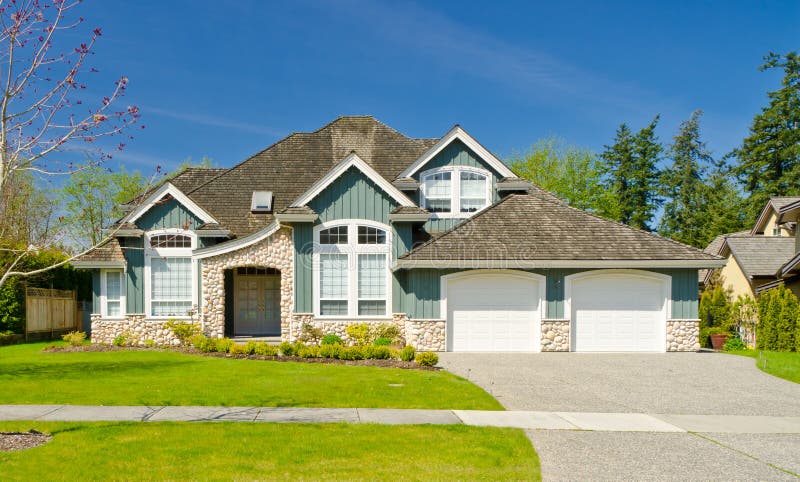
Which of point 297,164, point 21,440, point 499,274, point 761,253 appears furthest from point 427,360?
point 761,253

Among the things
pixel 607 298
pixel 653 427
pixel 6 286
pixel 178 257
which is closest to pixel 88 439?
pixel 653 427

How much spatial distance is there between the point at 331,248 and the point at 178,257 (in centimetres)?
578

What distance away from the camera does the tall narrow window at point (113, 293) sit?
2175 centimetres

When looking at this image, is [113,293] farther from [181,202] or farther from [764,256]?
[764,256]

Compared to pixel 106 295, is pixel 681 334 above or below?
below

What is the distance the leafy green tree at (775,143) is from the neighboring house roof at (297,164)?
30999mm

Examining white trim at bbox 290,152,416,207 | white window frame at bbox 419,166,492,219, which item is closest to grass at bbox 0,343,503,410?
white trim at bbox 290,152,416,207

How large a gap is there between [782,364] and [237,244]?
17.6 meters

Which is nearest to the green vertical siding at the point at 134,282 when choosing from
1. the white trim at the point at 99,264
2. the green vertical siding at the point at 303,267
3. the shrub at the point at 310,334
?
the white trim at the point at 99,264

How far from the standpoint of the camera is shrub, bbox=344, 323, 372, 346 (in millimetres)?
19547

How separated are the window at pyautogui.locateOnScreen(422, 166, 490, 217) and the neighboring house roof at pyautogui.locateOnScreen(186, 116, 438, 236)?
5.51ft

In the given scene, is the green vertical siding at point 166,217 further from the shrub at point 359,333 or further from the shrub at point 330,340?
the shrub at point 359,333

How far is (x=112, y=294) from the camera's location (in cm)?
2184

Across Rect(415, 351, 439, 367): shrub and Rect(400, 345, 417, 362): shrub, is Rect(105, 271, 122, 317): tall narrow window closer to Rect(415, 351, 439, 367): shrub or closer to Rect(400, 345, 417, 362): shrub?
Rect(400, 345, 417, 362): shrub
